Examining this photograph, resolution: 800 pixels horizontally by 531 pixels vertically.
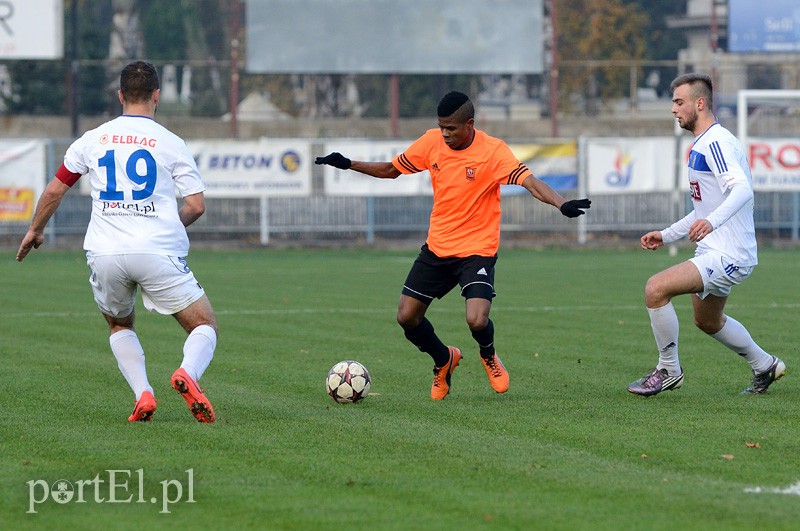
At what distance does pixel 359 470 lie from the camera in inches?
264

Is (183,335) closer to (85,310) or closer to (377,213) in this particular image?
(85,310)

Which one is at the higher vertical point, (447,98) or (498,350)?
(447,98)

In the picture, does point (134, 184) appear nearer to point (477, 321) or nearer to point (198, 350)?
point (198, 350)

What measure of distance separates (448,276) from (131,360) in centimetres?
227

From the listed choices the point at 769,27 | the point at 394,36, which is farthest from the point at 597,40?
the point at 394,36

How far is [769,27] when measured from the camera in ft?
126

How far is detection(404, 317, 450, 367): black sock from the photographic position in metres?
9.58

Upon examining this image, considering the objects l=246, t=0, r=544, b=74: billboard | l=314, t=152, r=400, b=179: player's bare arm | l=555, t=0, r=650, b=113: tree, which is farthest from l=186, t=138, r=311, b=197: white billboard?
l=555, t=0, r=650, b=113: tree

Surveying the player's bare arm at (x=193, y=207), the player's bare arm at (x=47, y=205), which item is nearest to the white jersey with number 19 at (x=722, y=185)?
the player's bare arm at (x=193, y=207)

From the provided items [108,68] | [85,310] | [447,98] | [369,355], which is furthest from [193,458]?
[108,68]

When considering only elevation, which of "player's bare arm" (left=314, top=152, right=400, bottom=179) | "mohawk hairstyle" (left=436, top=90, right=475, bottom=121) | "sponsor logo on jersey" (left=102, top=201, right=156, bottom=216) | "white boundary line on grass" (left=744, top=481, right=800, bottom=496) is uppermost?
"mohawk hairstyle" (left=436, top=90, right=475, bottom=121)

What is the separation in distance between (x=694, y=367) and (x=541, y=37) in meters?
26.6

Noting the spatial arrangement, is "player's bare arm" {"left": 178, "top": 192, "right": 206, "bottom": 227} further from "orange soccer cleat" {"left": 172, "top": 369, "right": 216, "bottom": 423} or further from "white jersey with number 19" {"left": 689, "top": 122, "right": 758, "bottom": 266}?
"white jersey with number 19" {"left": 689, "top": 122, "right": 758, "bottom": 266}

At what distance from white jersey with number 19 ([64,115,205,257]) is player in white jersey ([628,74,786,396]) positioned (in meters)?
2.87
